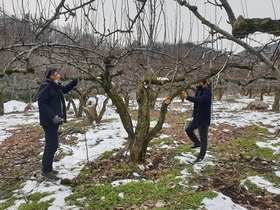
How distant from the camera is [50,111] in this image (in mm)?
4566

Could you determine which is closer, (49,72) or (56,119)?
(56,119)

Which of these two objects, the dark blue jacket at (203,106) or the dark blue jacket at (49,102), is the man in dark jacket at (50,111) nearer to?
the dark blue jacket at (49,102)

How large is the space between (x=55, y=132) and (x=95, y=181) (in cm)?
112

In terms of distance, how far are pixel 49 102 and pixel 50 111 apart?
0.28 metres

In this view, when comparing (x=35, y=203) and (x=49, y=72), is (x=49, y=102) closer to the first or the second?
(x=49, y=72)

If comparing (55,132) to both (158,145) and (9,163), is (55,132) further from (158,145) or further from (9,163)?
(158,145)

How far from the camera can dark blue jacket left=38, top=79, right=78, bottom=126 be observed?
4.59 m

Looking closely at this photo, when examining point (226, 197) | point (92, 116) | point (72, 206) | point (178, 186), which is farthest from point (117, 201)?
point (92, 116)

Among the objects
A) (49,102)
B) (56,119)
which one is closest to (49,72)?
(49,102)

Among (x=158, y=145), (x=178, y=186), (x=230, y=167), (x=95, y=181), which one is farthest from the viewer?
(x=158, y=145)

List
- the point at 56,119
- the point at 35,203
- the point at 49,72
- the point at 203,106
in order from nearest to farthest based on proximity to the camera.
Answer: the point at 35,203, the point at 56,119, the point at 49,72, the point at 203,106

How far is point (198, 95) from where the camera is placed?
18.2ft

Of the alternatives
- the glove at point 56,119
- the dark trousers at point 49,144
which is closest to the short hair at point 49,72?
the glove at point 56,119

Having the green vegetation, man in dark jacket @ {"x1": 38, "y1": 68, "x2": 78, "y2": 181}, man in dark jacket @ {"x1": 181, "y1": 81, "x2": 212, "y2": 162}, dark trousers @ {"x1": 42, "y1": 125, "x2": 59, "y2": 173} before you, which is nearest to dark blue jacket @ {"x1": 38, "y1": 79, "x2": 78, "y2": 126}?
man in dark jacket @ {"x1": 38, "y1": 68, "x2": 78, "y2": 181}
